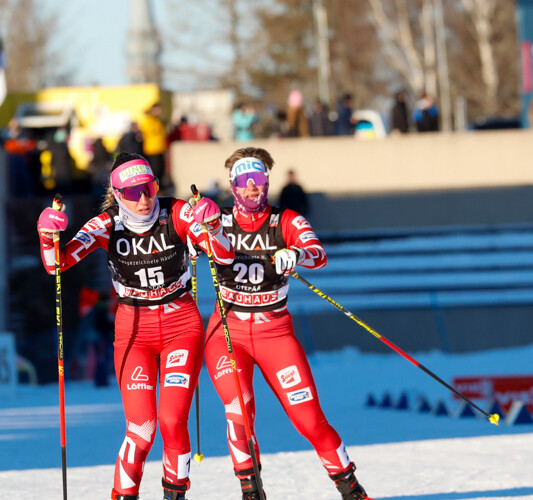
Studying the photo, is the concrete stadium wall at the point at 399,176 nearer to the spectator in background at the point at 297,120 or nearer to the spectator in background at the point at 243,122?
the spectator in background at the point at 297,120

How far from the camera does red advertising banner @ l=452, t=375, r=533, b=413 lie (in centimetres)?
1333

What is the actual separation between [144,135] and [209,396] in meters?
5.52

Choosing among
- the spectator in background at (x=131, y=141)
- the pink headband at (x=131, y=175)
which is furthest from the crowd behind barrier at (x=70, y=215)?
the pink headband at (x=131, y=175)

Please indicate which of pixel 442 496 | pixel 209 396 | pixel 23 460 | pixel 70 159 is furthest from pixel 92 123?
pixel 442 496

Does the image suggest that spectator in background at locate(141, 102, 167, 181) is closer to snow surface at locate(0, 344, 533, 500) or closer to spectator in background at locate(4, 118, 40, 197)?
spectator in background at locate(4, 118, 40, 197)

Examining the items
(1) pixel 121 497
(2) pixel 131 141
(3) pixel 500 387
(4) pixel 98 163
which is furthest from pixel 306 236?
(4) pixel 98 163

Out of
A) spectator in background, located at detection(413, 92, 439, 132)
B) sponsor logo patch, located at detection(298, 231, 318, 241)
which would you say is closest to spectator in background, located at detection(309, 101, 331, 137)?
spectator in background, located at detection(413, 92, 439, 132)

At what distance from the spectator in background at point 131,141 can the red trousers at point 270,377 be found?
11.3 metres

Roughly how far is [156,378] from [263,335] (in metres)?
0.66

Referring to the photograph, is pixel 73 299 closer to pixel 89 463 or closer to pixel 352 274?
pixel 352 274

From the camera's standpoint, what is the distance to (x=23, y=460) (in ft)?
29.6

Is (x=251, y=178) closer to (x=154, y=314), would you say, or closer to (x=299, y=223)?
(x=299, y=223)

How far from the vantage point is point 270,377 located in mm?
6371

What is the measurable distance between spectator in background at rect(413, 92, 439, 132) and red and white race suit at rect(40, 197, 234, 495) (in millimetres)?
15414
